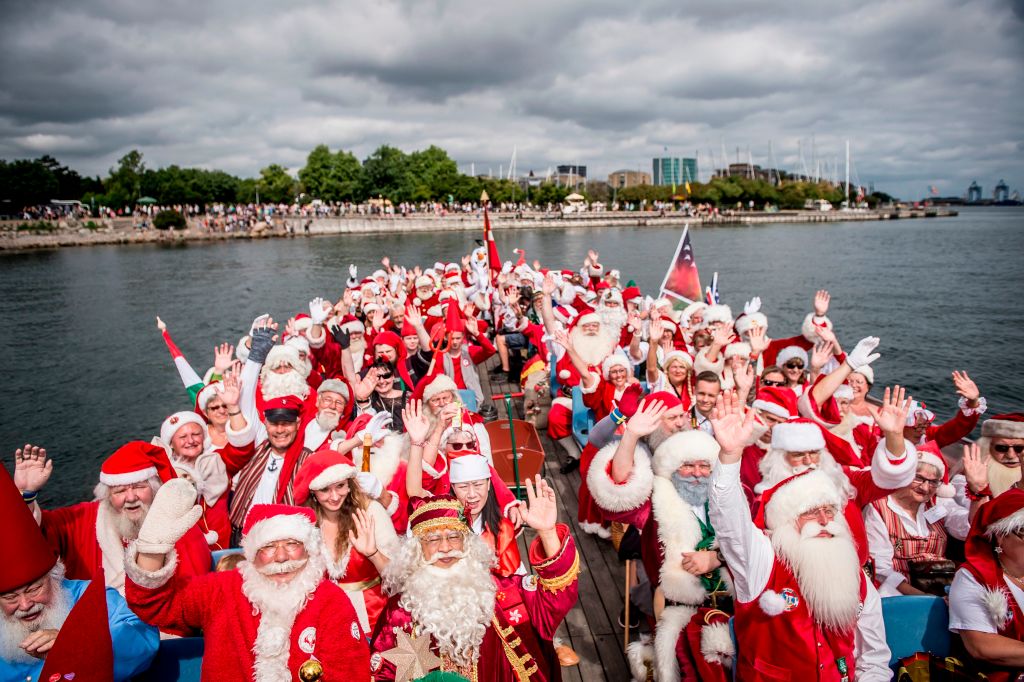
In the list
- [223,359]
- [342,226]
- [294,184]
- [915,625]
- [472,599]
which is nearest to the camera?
[472,599]

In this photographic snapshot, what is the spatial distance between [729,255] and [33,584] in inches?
1864

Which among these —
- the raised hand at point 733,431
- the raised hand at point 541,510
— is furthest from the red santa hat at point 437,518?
the raised hand at point 733,431

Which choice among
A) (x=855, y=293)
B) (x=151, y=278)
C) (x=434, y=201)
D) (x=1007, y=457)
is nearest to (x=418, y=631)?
(x=1007, y=457)

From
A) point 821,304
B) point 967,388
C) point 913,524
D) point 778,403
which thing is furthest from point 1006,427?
point 821,304

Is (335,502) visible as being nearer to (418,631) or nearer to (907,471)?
(418,631)

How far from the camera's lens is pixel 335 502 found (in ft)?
9.68

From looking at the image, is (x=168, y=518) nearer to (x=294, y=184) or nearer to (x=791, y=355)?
(x=791, y=355)

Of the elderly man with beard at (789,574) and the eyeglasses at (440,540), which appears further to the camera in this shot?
the eyeglasses at (440,540)

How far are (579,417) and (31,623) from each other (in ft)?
15.0

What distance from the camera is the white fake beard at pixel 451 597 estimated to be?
2340 millimetres

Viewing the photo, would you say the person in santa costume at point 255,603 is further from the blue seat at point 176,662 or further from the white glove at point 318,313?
the white glove at point 318,313

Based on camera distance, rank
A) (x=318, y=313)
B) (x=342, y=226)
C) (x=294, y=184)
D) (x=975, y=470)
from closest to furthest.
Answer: (x=975, y=470) → (x=318, y=313) → (x=342, y=226) → (x=294, y=184)

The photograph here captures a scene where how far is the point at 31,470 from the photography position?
10.3 ft

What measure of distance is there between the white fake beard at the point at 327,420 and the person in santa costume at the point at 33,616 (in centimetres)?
180
